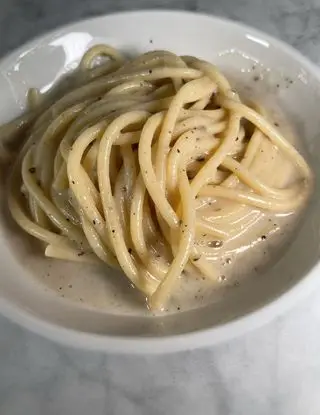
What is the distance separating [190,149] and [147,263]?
0.82ft

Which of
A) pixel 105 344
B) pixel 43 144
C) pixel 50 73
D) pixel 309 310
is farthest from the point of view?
pixel 50 73

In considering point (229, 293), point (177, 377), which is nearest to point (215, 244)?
point (229, 293)

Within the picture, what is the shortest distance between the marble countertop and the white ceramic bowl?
0.05m

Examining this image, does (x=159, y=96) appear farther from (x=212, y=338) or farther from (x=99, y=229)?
(x=212, y=338)

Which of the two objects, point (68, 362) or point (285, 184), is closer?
point (68, 362)

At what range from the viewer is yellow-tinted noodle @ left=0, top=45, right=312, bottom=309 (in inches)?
60.6

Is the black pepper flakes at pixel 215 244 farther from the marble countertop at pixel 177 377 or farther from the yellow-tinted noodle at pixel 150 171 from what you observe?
the marble countertop at pixel 177 377

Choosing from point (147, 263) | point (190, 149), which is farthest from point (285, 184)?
point (147, 263)

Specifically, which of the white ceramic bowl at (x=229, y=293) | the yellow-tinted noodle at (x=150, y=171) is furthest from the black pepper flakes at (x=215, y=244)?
the white ceramic bowl at (x=229, y=293)

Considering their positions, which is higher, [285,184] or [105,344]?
[285,184]

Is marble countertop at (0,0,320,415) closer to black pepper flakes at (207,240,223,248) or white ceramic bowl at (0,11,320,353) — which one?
white ceramic bowl at (0,11,320,353)

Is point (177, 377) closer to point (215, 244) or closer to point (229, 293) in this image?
point (229, 293)

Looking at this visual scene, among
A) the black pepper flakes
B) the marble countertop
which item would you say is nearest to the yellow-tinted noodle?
the black pepper flakes

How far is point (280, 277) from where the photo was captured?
1.55 meters
